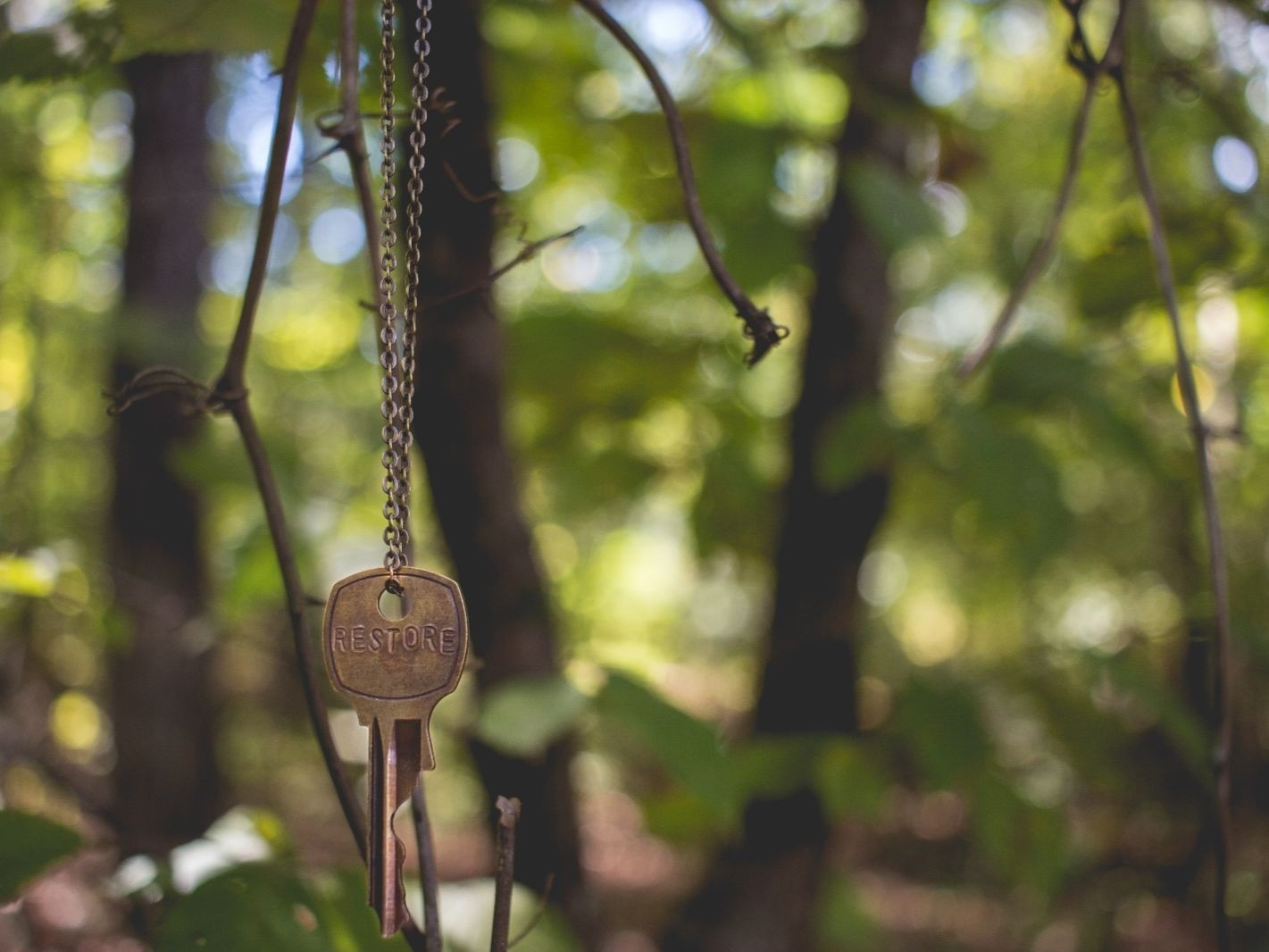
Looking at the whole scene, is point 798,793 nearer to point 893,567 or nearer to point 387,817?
point 387,817

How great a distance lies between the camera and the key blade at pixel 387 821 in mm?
509

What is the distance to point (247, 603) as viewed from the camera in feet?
4.81

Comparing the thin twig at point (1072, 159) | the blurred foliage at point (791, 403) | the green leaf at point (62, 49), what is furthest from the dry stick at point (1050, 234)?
the green leaf at point (62, 49)

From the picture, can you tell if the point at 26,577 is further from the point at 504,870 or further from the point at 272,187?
the point at 504,870

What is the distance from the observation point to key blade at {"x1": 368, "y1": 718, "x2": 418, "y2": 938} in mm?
509

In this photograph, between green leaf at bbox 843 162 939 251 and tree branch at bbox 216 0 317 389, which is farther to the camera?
green leaf at bbox 843 162 939 251

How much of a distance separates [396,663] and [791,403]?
142cm

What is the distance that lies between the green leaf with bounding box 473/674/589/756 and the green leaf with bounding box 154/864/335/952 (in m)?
0.25

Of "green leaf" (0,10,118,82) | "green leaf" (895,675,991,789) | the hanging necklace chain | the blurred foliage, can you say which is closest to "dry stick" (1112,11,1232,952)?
the blurred foliage

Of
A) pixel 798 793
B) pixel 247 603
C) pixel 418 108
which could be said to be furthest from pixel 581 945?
pixel 418 108

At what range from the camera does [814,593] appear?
5.23 feet

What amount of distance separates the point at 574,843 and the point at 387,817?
2.86ft

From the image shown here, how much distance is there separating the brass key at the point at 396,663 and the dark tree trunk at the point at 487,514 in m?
0.70

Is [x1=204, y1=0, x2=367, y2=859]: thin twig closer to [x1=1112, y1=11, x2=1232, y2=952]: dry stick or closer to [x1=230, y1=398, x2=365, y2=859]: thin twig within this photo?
[x1=230, y1=398, x2=365, y2=859]: thin twig
